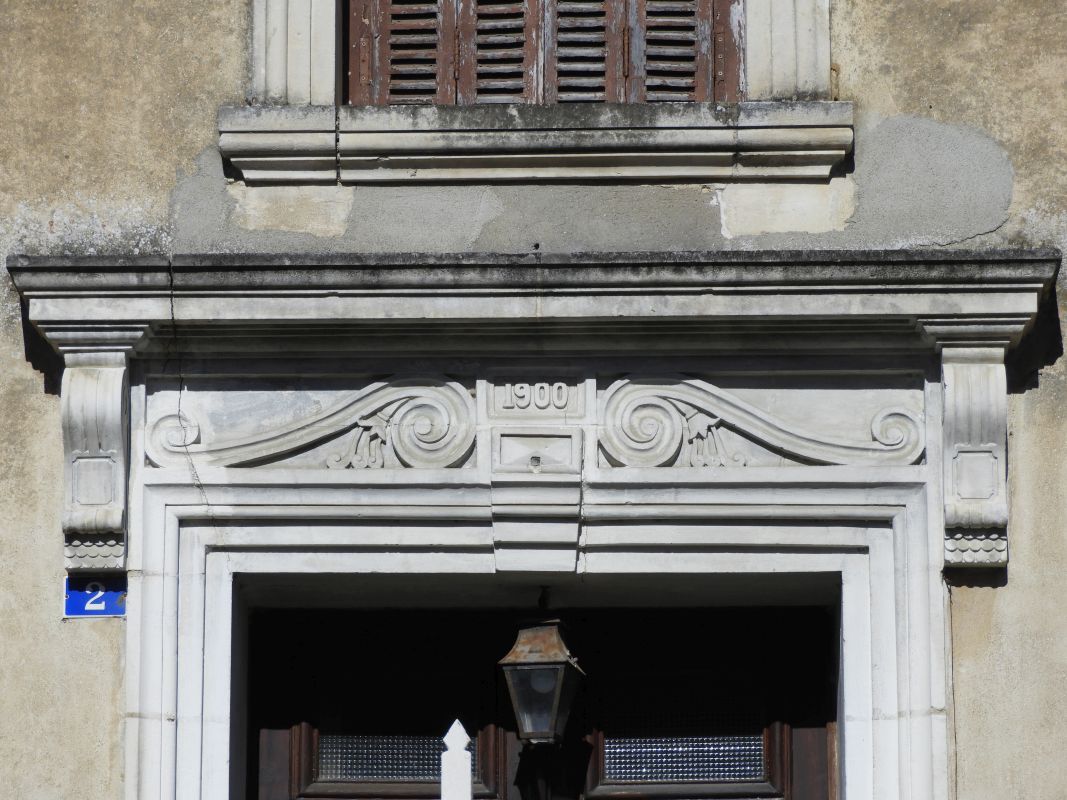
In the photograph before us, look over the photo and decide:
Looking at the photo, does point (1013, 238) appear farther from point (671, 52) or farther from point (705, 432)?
point (671, 52)

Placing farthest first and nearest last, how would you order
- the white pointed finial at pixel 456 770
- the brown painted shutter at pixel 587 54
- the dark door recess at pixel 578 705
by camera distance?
the brown painted shutter at pixel 587 54, the dark door recess at pixel 578 705, the white pointed finial at pixel 456 770

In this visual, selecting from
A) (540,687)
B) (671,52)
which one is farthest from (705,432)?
(671,52)

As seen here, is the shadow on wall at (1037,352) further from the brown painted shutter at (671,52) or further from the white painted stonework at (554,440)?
the brown painted shutter at (671,52)

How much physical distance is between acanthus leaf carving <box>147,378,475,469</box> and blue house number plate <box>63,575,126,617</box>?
1.30 ft

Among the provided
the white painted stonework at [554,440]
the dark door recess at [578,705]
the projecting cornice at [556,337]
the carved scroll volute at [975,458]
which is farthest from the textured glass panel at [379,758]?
the carved scroll volute at [975,458]

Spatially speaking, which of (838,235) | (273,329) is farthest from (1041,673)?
(273,329)

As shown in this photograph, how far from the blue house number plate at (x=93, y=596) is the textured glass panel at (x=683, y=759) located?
1.61 meters

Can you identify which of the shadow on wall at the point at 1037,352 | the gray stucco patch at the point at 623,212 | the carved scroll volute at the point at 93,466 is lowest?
the carved scroll volute at the point at 93,466

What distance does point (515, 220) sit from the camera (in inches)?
251

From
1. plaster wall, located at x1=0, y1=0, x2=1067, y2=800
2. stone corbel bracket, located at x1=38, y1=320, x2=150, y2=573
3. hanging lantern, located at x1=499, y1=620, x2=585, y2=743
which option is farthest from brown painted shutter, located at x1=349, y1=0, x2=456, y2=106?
hanging lantern, located at x1=499, y1=620, x2=585, y2=743

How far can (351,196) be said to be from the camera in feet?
21.0

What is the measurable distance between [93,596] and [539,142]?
1944mm

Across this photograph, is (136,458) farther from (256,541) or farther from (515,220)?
(515,220)

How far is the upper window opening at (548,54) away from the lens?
21.6 feet
